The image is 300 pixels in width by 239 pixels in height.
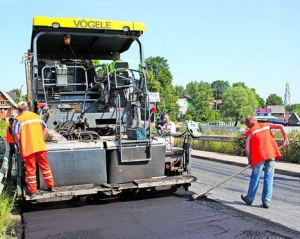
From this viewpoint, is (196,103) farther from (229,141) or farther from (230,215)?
(230,215)

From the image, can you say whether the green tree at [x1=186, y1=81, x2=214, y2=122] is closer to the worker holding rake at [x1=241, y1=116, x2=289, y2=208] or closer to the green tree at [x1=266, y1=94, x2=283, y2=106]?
the green tree at [x1=266, y1=94, x2=283, y2=106]

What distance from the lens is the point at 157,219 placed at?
18.5 feet

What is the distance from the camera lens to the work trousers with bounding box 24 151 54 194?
19.1 ft

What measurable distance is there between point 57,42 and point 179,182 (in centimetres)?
362

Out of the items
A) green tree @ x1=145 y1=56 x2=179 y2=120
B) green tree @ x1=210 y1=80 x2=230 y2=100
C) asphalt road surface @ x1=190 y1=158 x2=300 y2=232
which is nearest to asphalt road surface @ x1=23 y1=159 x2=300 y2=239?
asphalt road surface @ x1=190 y1=158 x2=300 y2=232

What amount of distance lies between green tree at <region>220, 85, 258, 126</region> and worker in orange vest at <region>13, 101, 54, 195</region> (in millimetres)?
84020

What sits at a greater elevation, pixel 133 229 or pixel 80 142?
pixel 80 142

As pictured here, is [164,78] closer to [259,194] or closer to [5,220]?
[259,194]

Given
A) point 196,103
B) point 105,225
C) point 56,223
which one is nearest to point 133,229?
point 105,225

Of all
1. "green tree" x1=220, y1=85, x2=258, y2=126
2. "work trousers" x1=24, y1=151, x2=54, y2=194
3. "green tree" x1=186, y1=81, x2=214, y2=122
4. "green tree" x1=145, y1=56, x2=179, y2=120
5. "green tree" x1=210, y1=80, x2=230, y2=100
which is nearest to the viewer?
"work trousers" x1=24, y1=151, x2=54, y2=194

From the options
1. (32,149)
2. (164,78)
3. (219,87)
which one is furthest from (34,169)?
(219,87)

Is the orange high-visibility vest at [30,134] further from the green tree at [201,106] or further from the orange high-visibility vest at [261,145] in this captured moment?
the green tree at [201,106]

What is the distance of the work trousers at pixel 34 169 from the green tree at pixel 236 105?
276ft

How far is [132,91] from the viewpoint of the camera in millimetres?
7520
